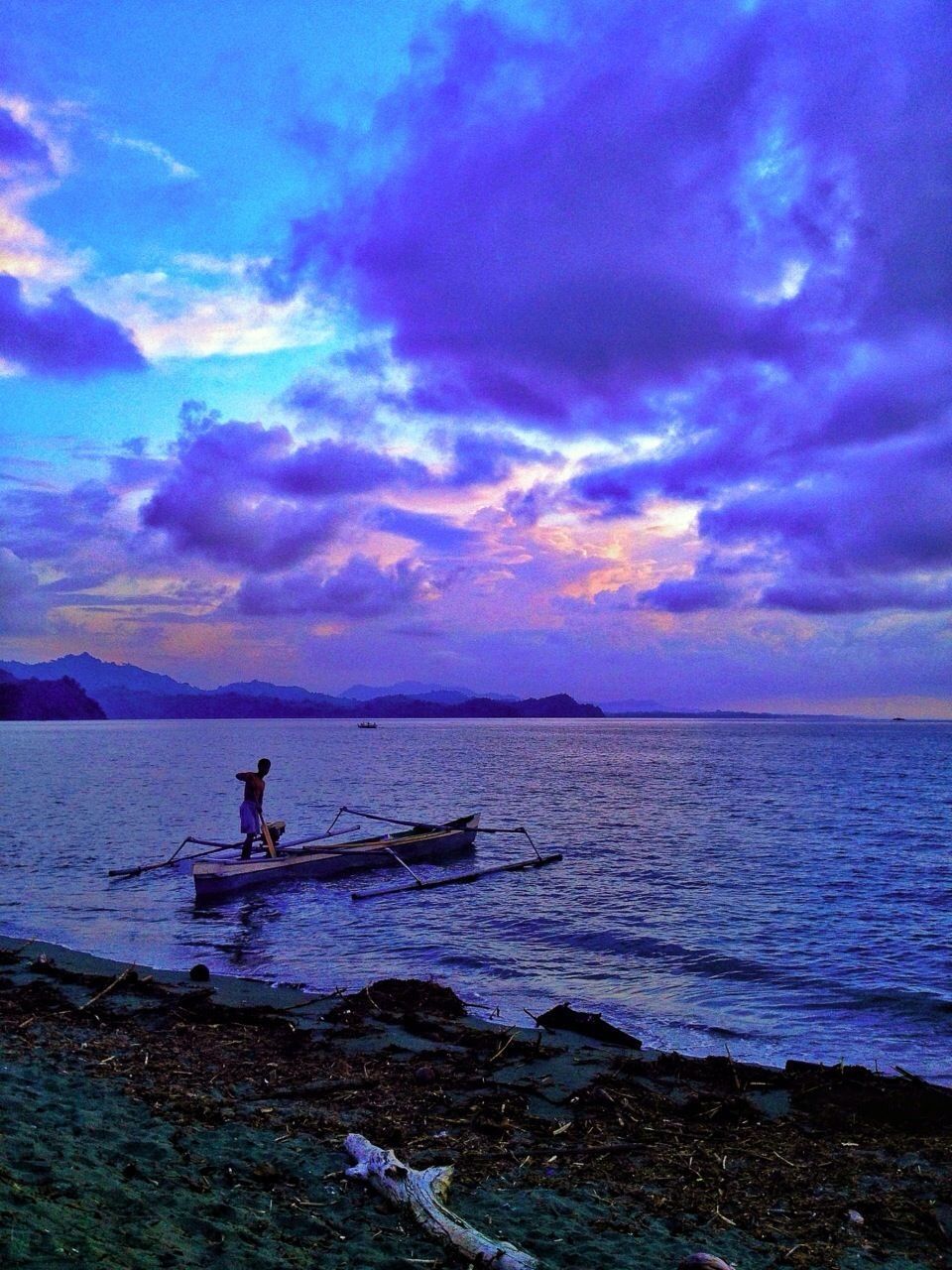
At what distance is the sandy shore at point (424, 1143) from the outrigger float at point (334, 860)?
10.2m

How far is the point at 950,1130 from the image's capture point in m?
7.88

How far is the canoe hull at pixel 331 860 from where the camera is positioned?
2114 centimetres

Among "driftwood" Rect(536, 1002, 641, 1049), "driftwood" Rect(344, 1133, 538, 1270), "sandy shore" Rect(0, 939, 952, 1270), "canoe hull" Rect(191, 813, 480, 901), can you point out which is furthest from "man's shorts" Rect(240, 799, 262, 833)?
"driftwood" Rect(344, 1133, 538, 1270)

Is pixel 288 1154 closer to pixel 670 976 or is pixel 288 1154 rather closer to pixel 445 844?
pixel 670 976

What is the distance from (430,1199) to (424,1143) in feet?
5.50

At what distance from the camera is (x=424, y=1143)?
696cm

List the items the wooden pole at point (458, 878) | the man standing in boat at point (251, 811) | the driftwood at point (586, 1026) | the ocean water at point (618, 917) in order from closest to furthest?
the driftwood at point (586, 1026) → the ocean water at point (618, 917) → the wooden pole at point (458, 878) → the man standing in boat at point (251, 811)

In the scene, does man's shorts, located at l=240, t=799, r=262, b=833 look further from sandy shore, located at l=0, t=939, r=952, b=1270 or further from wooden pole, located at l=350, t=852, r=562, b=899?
sandy shore, located at l=0, t=939, r=952, b=1270

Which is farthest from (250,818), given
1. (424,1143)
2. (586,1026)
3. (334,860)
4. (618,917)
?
(424,1143)

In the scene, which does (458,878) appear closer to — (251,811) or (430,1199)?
(251,811)

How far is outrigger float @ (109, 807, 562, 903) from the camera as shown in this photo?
21453mm

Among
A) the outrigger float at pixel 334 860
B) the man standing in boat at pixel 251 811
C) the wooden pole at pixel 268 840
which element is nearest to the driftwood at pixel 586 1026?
the outrigger float at pixel 334 860

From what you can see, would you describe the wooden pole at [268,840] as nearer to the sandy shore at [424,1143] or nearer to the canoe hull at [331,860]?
the canoe hull at [331,860]

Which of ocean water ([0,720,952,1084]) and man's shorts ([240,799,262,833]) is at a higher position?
man's shorts ([240,799,262,833])
